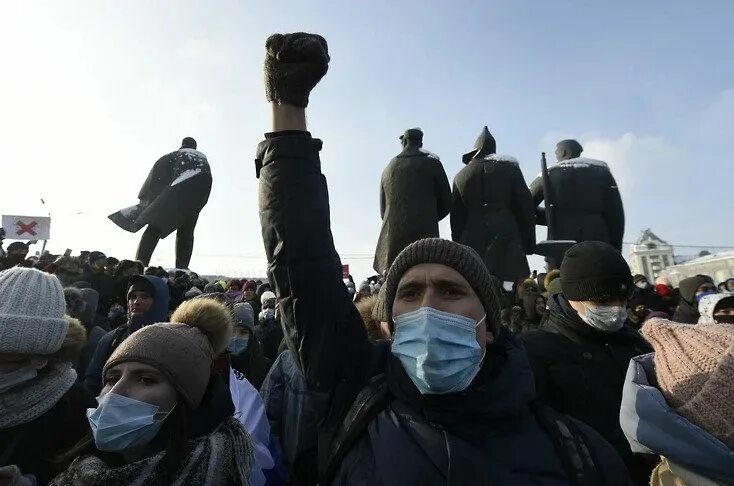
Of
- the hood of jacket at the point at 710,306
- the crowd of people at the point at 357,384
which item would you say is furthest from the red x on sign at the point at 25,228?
the hood of jacket at the point at 710,306

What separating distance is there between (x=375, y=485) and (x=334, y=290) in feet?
1.99

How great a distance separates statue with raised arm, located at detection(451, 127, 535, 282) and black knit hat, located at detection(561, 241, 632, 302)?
509 centimetres

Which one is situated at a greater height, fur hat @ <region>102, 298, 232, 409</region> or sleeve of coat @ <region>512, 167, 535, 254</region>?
sleeve of coat @ <region>512, 167, 535, 254</region>

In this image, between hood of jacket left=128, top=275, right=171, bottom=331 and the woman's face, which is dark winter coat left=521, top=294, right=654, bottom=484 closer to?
the woman's face

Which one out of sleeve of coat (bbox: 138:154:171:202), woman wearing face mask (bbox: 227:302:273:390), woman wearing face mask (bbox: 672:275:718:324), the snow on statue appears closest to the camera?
woman wearing face mask (bbox: 227:302:273:390)

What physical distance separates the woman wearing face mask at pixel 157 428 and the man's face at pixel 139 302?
2.07 meters

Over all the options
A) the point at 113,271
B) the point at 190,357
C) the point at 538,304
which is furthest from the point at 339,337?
the point at 113,271

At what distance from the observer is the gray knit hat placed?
5.67 feet

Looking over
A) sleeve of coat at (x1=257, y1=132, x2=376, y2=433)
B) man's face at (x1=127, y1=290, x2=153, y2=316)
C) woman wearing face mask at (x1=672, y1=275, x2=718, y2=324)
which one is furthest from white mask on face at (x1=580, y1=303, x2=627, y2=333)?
woman wearing face mask at (x1=672, y1=275, x2=718, y2=324)

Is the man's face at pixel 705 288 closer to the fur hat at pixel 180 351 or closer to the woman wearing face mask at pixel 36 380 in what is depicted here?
the fur hat at pixel 180 351

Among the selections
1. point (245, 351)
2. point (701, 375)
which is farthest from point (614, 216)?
point (701, 375)

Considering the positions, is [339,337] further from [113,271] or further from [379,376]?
[113,271]

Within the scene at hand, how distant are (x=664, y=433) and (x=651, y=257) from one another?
4694cm

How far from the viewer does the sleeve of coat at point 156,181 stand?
1104cm
